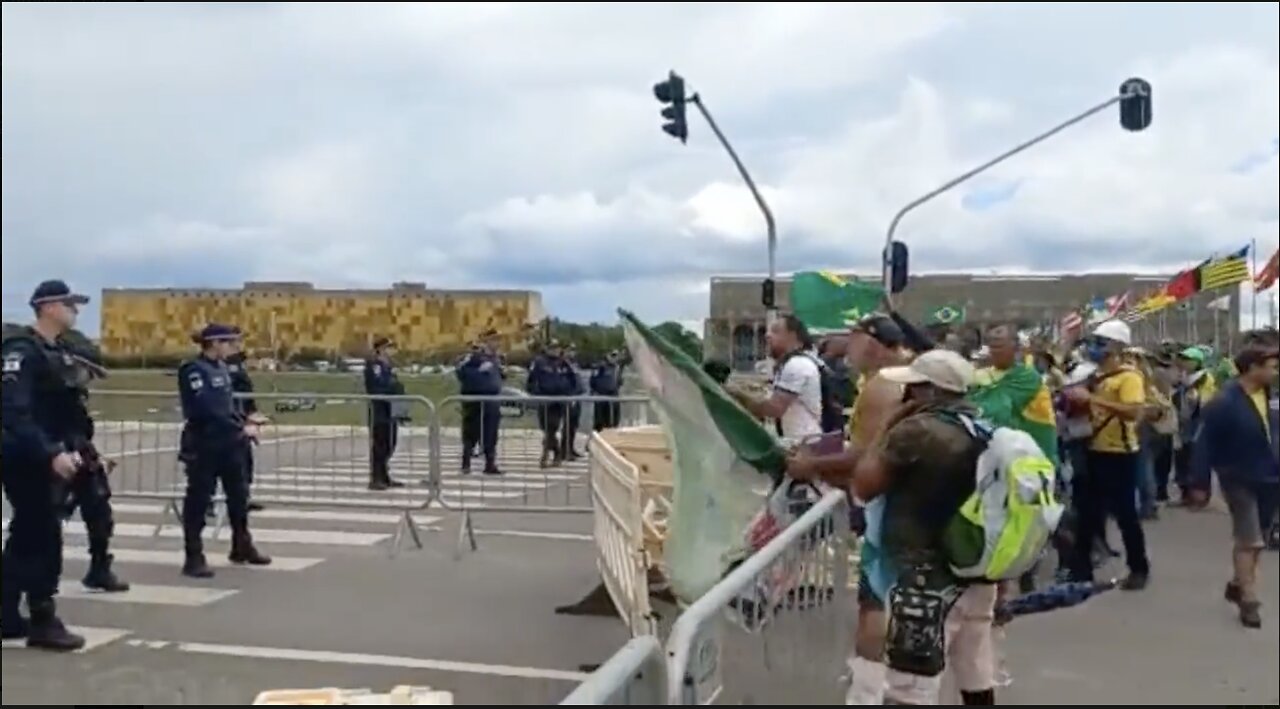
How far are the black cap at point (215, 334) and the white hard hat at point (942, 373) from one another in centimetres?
581

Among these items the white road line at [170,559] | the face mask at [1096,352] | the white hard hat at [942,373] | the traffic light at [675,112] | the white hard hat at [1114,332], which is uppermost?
the traffic light at [675,112]

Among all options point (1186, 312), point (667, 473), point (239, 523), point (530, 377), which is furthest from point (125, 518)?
point (1186, 312)

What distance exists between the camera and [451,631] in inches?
300

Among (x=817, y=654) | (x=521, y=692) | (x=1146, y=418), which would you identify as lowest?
(x=521, y=692)

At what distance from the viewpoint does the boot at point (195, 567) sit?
30.1 ft

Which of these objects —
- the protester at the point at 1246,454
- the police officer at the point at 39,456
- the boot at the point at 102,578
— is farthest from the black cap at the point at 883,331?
the boot at the point at 102,578

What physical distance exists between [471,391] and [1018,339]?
8902mm

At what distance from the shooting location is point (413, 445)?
1520 cm

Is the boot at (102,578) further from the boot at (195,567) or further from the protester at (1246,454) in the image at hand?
the protester at (1246,454)

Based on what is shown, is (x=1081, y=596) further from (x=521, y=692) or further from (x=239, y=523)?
(x=239, y=523)

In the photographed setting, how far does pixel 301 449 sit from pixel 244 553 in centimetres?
513

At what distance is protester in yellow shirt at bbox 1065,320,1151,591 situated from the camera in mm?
8617

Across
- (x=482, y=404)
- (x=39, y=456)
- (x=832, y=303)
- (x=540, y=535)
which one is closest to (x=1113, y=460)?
(x=832, y=303)

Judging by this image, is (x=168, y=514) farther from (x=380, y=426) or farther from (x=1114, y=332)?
(x=1114, y=332)
